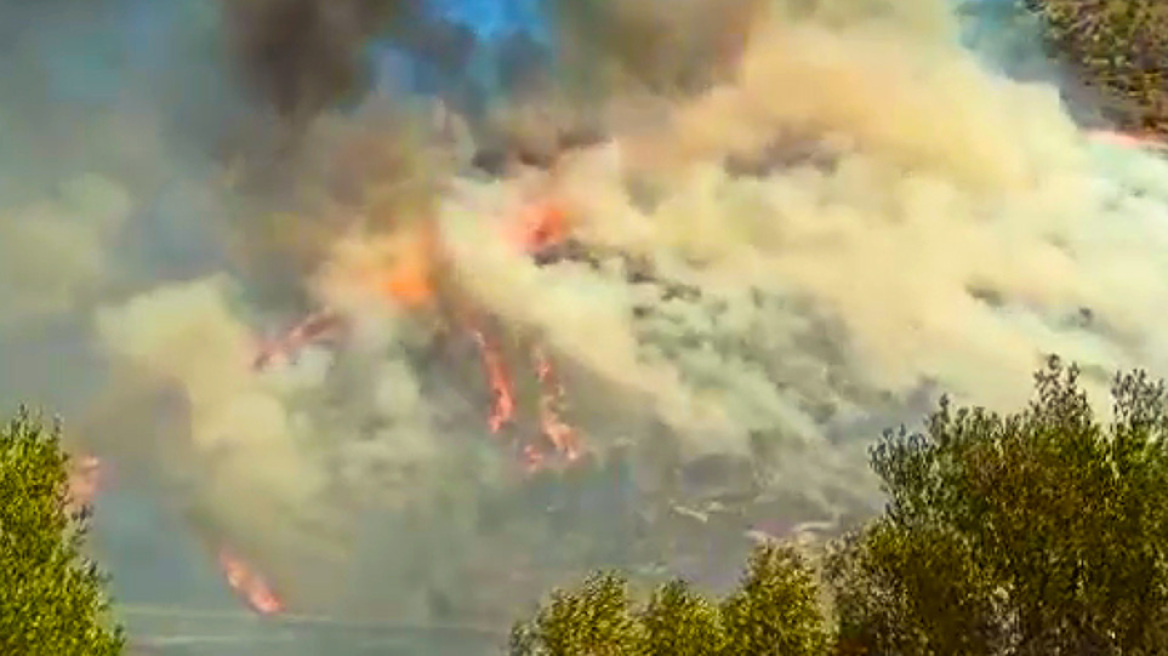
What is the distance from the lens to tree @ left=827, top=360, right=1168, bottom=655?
91.0ft

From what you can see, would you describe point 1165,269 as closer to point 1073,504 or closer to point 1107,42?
point 1107,42

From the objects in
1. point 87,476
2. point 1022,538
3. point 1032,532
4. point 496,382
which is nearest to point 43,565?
point 1022,538

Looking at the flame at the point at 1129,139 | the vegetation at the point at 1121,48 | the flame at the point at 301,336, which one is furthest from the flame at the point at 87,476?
the flame at the point at 1129,139

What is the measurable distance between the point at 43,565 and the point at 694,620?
54.6 feet

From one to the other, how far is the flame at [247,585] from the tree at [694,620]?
32.3m

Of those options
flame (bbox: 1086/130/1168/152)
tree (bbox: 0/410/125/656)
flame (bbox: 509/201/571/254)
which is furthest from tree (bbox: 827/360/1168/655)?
flame (bbox: 509/201/571/254)

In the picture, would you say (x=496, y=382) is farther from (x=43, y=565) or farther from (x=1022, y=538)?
(x=1022, y=538)

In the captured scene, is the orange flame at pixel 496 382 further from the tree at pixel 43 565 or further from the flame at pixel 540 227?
the tree at pixel 43 565

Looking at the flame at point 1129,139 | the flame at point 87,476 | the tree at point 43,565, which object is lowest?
the tree at point 43,565

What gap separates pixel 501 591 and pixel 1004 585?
4717cm

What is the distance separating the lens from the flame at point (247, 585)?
7056cm

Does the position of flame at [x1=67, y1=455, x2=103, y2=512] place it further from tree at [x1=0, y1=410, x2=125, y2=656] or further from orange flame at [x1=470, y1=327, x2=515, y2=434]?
tree at [x1=0, y1=410, x2=125, y2=656]

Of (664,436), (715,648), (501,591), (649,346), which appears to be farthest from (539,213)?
(715,648)

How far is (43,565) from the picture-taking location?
29.6 m
